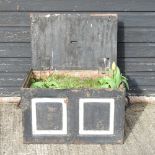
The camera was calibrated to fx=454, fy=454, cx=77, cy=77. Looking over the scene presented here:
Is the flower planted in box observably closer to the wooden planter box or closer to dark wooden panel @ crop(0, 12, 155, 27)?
the wooden planter box

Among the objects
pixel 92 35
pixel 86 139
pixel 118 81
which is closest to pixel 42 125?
pixel 86 139

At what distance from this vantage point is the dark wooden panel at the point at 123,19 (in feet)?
12.6

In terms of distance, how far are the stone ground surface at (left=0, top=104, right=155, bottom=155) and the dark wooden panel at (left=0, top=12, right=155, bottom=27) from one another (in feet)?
2.45

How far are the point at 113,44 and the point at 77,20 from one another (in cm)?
35

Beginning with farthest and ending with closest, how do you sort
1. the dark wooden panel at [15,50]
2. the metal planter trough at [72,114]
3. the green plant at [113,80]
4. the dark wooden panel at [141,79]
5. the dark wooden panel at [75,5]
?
the dark wooden panel at [141,79], the dark wooden panel at [15,50], the dark wooden panel at [75,5], the green plant at [113,80], the metal planter trough at [72,114]

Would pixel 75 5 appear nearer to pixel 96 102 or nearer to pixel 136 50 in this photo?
pixel 136 50

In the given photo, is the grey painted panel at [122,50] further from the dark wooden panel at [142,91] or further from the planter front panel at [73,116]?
the planter front panel at [73,116]

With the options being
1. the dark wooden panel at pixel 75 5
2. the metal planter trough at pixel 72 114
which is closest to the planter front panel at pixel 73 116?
the metal planter trough at pixel 72 114

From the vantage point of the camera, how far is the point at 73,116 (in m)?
3.26

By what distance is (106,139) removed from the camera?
3312 mm

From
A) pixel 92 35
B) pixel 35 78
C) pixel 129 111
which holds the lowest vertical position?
pixel 129 111

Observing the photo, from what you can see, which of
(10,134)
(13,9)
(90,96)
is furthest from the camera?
(13,9)

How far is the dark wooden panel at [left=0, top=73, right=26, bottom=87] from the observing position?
13.1ft

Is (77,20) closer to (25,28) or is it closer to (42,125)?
(25,28)
